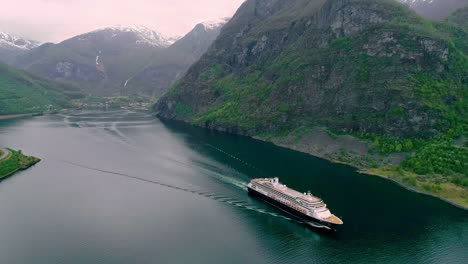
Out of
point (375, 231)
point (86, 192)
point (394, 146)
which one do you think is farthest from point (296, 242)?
point (394, 146)

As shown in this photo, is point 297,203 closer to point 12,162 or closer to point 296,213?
point 296,213

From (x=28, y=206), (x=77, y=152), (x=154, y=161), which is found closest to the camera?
(x=28, y=206)

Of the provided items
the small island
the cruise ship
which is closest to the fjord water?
the cruise ship

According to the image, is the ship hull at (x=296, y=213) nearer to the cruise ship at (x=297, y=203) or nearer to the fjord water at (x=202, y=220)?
the cruise ship at (x=297, y=203)

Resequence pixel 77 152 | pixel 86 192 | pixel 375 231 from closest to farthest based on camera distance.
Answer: pixel 375 231 < pixel 86 192 < pixel 77 152

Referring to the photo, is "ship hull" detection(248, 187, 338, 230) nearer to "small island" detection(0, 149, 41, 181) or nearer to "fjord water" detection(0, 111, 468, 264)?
"fjord water" detection(0, 111, 468, 264)

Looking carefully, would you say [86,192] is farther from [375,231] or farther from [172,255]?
[375,231]

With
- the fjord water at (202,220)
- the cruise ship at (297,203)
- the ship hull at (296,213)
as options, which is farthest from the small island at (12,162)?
the ship hull at (296,213)

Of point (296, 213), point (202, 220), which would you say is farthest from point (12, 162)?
point (296, 213)
